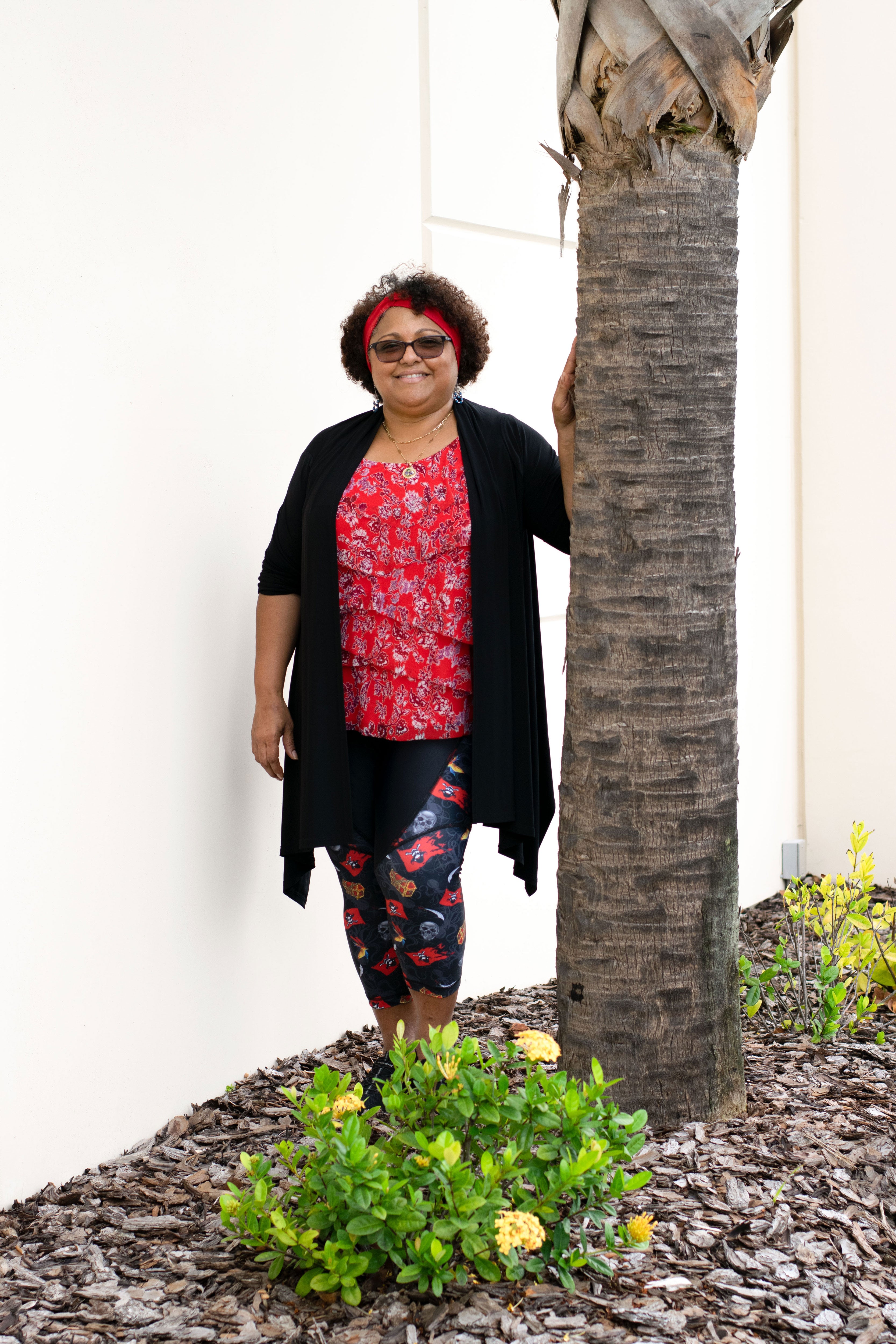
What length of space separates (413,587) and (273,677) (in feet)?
1.64

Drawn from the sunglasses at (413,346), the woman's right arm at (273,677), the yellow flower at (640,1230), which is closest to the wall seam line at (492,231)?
the sunglasses at (413,346)

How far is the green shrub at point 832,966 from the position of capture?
3.51 meters

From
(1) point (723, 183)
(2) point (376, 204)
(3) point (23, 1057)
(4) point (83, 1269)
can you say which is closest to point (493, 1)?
(2) point (376, 204)

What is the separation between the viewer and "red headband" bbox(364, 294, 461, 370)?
311 cm

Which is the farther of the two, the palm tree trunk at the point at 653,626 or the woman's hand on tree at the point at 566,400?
the woman's hand on tree at the point at 566,400

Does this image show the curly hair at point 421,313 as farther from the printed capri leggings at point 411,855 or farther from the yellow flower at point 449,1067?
the yellow flower at point 449,1067

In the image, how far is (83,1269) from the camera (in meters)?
2.54

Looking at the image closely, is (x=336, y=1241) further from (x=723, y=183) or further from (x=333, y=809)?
(x=723, y=183)

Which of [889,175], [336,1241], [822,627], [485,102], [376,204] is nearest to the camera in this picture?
[336,1241]

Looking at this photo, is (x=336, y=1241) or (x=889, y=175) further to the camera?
(x=889, y=175)

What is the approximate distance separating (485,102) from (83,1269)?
3.70 metres

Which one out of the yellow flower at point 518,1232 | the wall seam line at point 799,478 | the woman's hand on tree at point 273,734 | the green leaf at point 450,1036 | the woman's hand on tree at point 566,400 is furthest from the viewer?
the wall seam line at point 799,478

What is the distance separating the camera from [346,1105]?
2229mm

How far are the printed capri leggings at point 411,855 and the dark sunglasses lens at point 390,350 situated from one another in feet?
3.12
